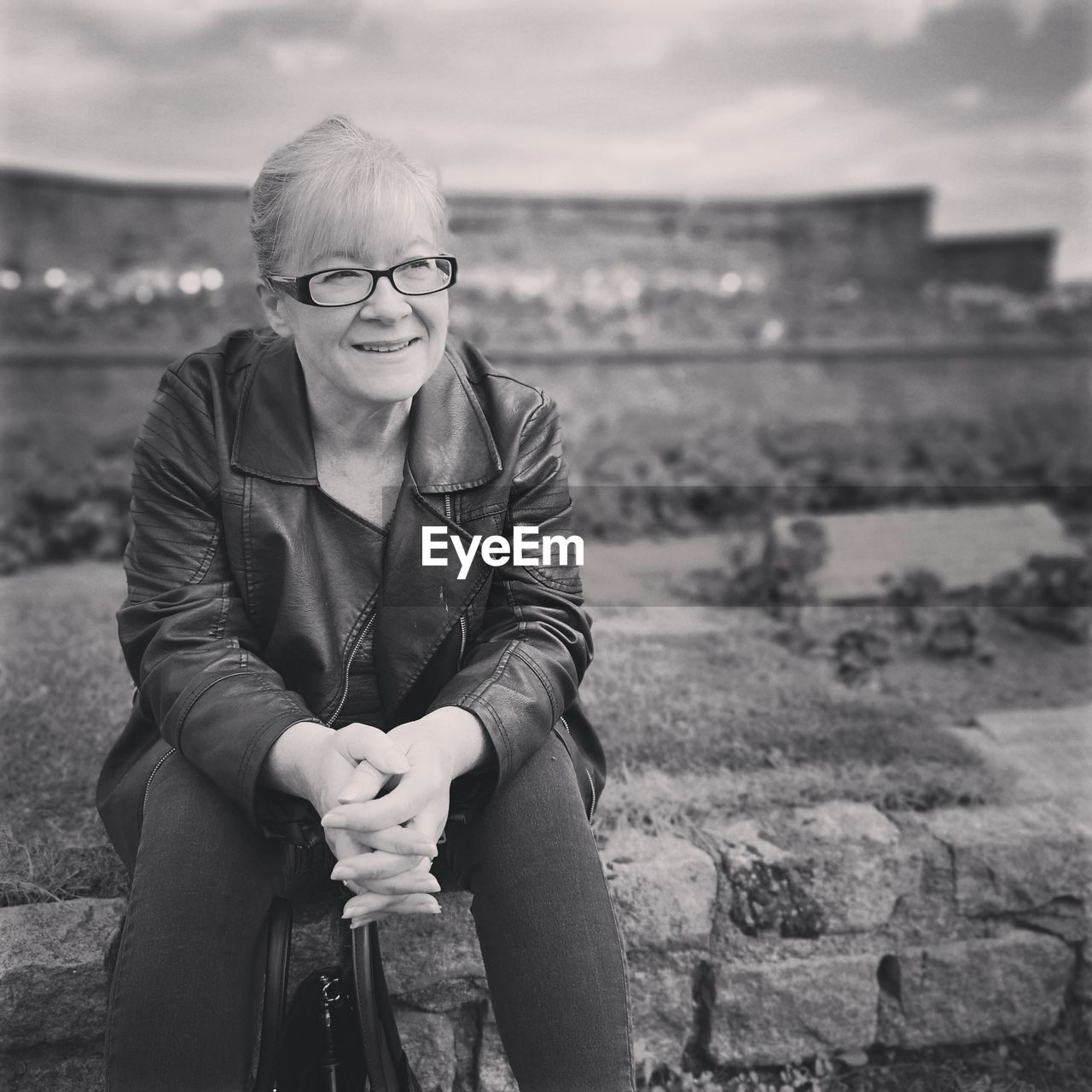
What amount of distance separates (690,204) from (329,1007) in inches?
351

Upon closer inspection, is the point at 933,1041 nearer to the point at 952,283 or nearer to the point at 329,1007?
the point at 329,1007

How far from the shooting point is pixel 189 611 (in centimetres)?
160

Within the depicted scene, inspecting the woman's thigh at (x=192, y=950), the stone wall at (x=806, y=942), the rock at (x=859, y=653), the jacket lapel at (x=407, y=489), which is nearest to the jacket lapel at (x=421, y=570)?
the jacket lapel at (x=407, y=489)

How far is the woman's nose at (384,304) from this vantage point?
1586mm

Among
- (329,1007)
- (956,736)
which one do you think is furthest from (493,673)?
(956,736)

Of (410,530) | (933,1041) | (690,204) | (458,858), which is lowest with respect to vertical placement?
(933,1041)

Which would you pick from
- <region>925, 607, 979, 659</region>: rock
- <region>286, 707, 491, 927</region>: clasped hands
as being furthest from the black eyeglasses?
<region>925, 607, 979, 659</region>: rock

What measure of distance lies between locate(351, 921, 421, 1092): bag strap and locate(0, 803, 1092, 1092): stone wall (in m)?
0.39

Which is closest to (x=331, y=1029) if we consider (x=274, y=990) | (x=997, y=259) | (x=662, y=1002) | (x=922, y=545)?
(x=274, y=990)

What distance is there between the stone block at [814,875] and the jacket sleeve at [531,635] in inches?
23.8

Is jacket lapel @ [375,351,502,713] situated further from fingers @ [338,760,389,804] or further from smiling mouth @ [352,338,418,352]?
fingers @ [338,760,389,804]

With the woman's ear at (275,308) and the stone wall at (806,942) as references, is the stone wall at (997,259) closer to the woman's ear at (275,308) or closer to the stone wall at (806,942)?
the stone wall at (806,942)

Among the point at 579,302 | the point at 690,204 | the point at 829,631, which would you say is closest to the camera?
the point at 829,631

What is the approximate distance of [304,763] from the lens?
1.44 meters
